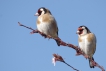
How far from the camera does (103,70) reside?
151 centimetres

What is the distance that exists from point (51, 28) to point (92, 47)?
2.91ft

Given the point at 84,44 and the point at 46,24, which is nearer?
the point at 84,44

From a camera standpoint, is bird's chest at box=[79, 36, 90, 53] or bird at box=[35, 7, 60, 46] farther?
bird at box=[35, 7, 60, 46]

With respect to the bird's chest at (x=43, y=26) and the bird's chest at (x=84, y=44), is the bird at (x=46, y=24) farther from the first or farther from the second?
the bird's chest at (x=84, y=44)

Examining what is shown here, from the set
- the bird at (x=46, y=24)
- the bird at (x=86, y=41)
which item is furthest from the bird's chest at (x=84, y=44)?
the bird at (x=46, y=24)

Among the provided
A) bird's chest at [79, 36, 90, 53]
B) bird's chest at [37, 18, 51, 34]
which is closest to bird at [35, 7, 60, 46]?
bird's chest at [37, 18, 51, 34]

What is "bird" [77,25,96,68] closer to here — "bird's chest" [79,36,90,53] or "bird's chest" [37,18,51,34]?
"bird's chest" [79,36,90,53]

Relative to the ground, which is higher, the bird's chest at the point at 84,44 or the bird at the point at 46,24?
the bird at the point at 46,24

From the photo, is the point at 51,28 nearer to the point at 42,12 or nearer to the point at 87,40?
the point at 42,12

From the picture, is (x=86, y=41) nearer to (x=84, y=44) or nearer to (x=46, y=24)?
(x=84, y=44)

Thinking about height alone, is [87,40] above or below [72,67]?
below

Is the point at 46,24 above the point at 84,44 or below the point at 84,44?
above

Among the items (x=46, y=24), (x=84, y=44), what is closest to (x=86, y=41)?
(x=84, y=44)

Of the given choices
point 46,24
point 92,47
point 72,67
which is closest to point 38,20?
point 46,24
